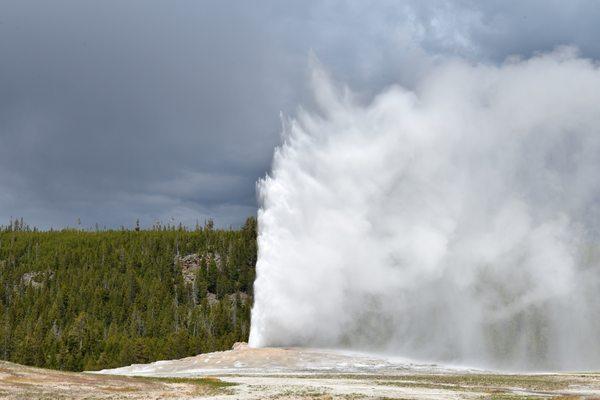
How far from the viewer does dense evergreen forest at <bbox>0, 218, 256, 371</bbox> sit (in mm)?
105425

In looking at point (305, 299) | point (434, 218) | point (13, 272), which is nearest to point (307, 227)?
point (305, 299)

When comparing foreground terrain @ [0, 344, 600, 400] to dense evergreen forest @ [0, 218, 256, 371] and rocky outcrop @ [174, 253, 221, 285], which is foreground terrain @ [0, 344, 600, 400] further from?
rocky outcrop @ [174, 253, 221, 285]

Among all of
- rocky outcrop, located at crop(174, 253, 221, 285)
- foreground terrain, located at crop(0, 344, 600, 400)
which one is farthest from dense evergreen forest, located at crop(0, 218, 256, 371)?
foreground terrain, located at crop(0, 344, 600, 400)

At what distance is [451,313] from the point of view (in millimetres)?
93000

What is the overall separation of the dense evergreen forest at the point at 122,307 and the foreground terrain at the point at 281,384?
40.0 m

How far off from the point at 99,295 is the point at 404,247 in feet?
313

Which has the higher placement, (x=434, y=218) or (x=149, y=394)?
(x=434, y=218)

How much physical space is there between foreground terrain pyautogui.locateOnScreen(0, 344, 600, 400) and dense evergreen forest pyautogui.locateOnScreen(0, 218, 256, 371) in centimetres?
3999

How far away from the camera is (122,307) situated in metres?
158

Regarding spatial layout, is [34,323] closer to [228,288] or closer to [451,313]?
[228,288]

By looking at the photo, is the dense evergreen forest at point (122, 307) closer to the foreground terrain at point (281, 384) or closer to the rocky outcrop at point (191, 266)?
the rocky outcrop at point (191, 266)

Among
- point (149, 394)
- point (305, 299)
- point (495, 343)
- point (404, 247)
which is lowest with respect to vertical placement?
point (149, 394)

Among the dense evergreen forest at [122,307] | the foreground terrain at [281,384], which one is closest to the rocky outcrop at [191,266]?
the dense evergreen forest at [122,307]

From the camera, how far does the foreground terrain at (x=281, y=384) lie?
35250mm
